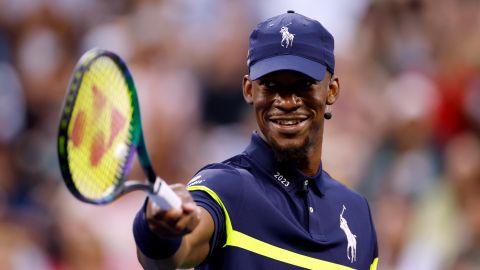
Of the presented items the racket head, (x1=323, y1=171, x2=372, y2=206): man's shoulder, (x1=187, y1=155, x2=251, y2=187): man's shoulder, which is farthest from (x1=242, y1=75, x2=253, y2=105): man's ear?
the racket head

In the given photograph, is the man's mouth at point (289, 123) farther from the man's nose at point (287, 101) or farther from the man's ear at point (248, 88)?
the man's ear at point (248, 88)

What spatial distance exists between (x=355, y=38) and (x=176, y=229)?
591 centimetres

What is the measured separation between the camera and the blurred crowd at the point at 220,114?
24.0ft

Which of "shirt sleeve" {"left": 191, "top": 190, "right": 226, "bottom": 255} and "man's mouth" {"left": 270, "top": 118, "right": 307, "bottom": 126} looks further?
"man's mouth" {"left": 270, "top": 118, "right": 307, "bottom": 126}

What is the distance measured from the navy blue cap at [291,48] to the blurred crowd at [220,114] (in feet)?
10.8

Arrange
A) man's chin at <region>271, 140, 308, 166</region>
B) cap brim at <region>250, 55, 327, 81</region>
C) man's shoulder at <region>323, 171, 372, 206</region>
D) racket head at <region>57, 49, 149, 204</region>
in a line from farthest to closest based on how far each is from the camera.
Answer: man's shoulder at <region>323, 171, 372, 206</region> → man's chin at <region>271, 140, 308, 166</region> → cap brim at <region>250, 55, 327, 81</region> → racket head at <region>57, 49, 149, 204</region>

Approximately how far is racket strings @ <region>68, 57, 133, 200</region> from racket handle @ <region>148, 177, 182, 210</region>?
142mm

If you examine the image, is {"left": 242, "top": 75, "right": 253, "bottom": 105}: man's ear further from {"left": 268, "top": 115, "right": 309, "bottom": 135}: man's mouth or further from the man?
{"left": 268, "top": 115, "right": 309, "bottom": 135}: man's mouth

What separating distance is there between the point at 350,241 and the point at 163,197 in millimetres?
1233

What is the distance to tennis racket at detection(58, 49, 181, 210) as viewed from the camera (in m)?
3.07

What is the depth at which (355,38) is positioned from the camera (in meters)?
8.85

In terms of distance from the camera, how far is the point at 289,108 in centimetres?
388

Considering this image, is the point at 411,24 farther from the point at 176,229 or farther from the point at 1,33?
the point at 176,229

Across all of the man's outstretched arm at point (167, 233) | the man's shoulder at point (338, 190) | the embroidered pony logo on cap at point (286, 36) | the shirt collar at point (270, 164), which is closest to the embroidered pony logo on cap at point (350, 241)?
the man's shoulder at point (338, 190)
